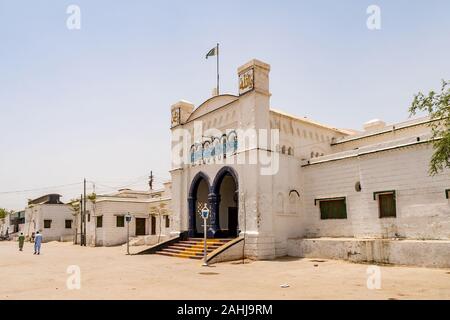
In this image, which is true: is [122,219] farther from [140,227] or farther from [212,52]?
[212,52]

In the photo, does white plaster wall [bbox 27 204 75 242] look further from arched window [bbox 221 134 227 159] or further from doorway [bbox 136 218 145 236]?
arched window [bbox 221 134 227 159]

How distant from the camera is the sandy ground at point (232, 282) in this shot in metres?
9.18

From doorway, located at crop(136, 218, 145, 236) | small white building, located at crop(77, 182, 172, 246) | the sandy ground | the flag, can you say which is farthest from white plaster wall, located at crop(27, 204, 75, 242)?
the sandy ground

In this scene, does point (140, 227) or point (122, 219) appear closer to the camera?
point (122, 219)

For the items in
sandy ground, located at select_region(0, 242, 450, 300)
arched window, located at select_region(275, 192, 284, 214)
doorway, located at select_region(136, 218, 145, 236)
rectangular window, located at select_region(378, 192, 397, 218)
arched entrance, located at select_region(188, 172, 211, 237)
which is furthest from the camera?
doorway, located at select_region(136, 218, 145, 236)

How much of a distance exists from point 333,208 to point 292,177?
2621 mm

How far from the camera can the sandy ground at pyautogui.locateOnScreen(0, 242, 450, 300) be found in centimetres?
918

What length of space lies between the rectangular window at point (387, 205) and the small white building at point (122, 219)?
2035 cm

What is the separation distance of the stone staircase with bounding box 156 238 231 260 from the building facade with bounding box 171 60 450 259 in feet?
3.38

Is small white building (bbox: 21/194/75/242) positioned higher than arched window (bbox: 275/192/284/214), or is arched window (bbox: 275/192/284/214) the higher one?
arched window (bbox: 275/192/284/214)

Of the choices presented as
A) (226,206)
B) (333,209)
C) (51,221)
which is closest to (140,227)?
(226,206)

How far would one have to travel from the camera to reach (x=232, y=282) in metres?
11.4
